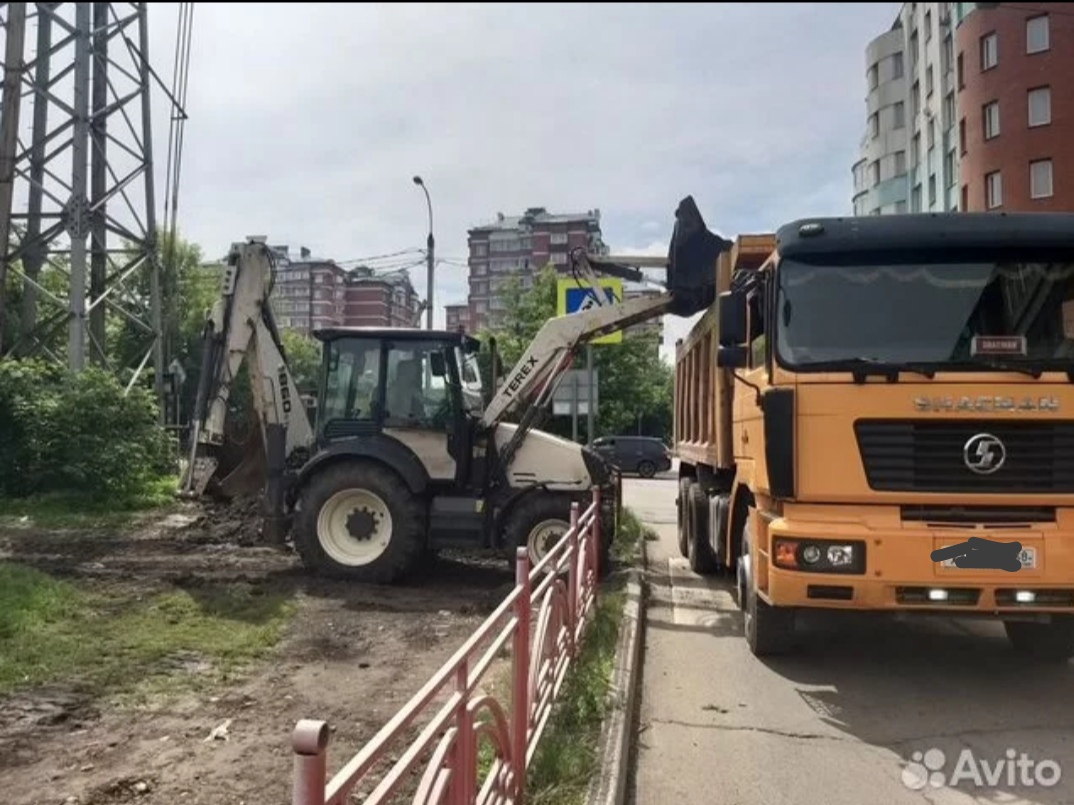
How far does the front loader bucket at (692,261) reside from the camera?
954cm

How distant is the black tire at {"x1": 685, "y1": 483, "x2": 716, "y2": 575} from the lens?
9.71 m

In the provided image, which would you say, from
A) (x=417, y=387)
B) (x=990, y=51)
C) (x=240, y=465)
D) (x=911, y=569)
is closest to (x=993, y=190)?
(x=990, y=51)

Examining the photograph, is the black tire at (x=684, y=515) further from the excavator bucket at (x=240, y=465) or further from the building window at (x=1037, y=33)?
the building window at (x=1037, y=33)

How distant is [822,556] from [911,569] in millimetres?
492

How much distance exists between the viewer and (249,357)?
10547mm

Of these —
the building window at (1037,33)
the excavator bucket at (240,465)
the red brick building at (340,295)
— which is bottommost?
the excavator bucket at (240,465)

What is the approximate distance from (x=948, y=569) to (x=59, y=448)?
14.2 metres

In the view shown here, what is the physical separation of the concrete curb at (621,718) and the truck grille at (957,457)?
1.93m

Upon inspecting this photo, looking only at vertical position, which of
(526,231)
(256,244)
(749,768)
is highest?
(526,231)

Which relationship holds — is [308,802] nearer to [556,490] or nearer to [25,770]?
[25,770]

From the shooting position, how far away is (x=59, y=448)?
15.2 m

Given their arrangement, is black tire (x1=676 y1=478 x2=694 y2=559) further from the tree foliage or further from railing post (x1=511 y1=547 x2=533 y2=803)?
the tree foliage

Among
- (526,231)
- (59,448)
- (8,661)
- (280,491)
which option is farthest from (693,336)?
(526,231)

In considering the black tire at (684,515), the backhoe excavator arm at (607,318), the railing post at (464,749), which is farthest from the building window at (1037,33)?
the railing post at (464,749)
